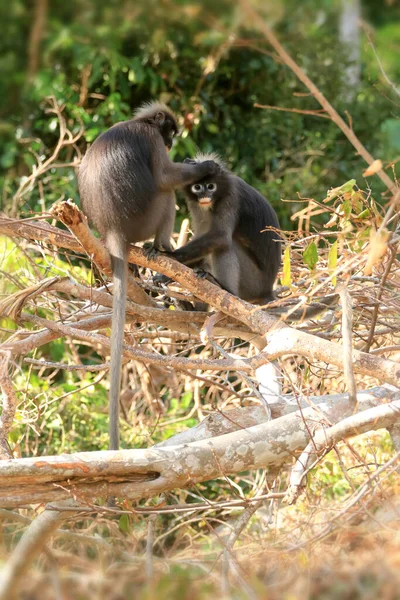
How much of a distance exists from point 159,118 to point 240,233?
93cm

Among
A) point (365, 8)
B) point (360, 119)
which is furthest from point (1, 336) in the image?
point (360, 119)

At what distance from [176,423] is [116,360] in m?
3.23

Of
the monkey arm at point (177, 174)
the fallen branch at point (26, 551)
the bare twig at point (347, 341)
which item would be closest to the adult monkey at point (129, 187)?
A: the monkey arm at point (177, 174)

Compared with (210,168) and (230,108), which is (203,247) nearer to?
(210,168)

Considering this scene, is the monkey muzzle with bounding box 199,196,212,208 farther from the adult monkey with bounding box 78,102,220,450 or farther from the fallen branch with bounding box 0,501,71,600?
the fallen branch with bounding box 0,501,71,600

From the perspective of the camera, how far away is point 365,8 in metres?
2.42

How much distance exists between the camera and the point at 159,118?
4.77 m

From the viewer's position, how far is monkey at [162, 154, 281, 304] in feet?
15.5

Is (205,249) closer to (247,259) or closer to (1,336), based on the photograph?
(247,259)

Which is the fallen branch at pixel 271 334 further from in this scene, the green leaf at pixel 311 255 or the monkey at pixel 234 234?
the monkey at pixel 234 234

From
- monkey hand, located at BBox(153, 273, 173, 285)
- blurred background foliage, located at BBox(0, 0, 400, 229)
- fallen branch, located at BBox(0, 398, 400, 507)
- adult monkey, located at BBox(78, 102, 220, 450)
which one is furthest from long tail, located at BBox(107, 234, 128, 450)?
blurred background foliage, located at BBox(0, 0, 400, 229)

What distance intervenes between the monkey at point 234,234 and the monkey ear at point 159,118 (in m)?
0.32

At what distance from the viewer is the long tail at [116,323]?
3.30 metres

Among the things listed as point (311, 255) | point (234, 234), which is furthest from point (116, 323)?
point (234, 234)
